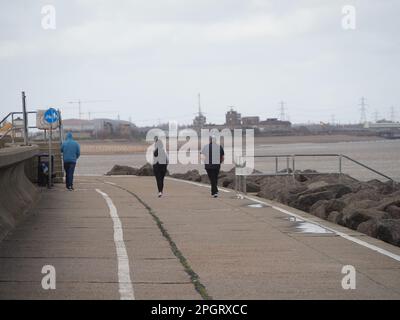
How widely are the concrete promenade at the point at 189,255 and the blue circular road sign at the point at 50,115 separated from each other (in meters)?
6.73

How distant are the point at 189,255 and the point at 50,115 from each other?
13.9 meters

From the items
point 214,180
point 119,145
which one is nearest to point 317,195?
point 214,180

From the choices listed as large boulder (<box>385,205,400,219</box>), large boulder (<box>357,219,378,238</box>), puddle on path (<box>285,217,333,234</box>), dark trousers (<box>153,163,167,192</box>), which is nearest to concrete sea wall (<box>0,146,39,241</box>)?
dark trousers (<box>153,163,167,192</box>)

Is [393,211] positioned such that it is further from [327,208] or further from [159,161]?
[159,161]

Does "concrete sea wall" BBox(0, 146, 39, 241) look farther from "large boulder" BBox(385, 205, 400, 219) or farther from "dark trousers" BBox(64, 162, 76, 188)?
"large boulder" BBox(385, 205, 400, 219)

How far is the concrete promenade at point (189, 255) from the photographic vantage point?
8836mm

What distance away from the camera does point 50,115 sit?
942 inches

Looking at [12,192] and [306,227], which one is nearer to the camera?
[306,227]

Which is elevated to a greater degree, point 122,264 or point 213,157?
point 213,157

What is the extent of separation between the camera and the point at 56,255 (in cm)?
1098

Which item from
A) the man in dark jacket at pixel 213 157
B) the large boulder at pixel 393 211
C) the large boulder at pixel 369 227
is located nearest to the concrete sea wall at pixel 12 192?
the man in dark jacket at pixel 213 157

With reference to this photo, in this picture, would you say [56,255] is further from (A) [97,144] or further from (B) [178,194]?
(A) [97,144]

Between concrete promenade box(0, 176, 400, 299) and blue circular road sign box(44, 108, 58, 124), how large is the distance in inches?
265
